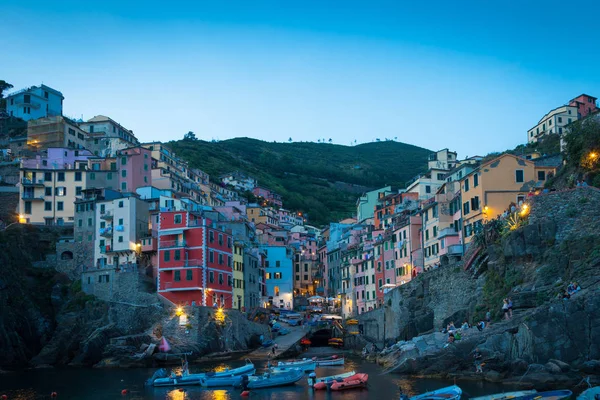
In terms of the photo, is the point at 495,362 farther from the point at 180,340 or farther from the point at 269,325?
the point at 269,325

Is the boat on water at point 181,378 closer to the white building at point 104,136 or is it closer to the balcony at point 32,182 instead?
the balcony at point 32,182

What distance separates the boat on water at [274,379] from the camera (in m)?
51.5

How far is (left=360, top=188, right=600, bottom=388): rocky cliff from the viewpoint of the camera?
4278cm

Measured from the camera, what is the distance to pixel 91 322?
2953 inches

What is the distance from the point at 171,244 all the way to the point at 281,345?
17576 mm

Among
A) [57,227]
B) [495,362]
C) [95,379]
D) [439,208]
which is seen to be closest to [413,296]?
[439,208]

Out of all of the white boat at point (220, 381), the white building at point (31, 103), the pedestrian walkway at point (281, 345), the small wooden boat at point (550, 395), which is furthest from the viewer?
the white building at point (31, 103)

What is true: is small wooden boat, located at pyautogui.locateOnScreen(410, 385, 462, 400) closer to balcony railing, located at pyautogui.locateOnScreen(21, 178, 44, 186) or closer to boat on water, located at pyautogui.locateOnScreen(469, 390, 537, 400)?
boat on water, located at pyautogui.locateOnScreen(469, 390, 537, 400)

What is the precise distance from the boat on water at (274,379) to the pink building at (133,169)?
2023 inches

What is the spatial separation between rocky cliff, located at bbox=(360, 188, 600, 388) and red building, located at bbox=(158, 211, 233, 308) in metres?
22.4

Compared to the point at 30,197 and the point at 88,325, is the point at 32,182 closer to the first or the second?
the point at 30,197

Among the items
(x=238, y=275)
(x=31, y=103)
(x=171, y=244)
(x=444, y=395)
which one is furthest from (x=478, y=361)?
(x=31, y=103)

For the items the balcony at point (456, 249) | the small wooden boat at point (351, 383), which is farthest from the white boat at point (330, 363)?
the balcony at point (456, 249)

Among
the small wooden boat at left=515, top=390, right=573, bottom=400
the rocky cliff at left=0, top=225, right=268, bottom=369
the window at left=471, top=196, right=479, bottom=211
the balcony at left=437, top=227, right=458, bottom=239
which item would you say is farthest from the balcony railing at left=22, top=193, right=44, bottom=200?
the small wooden boat at left=515, top=390, right=573, bottom=400
